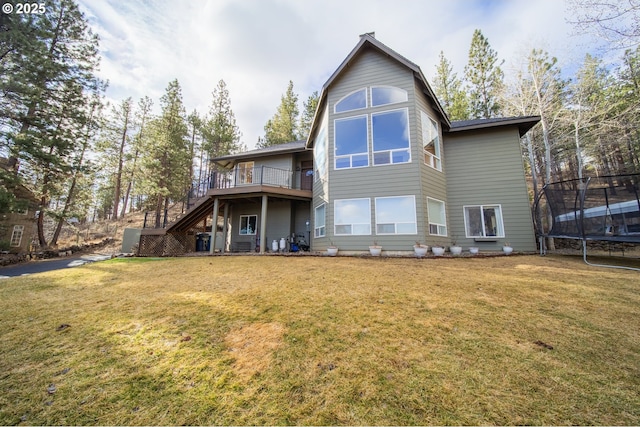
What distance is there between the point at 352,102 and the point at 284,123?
680 inches

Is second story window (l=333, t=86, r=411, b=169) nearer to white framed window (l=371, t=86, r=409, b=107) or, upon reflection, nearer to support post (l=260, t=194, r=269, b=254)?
white framed window (l=371, t=86, r=409, b=107)

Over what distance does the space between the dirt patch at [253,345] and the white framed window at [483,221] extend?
1099 centimetres

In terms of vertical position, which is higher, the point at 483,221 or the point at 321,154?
the point at 321,154

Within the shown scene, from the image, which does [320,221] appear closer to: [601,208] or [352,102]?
[352,102]

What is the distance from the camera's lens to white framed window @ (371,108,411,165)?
10047mm

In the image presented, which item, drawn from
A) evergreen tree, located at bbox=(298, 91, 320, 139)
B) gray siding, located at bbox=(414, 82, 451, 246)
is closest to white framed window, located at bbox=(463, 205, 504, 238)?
gray siding, located at bbox=(414, 82, 451, 246)

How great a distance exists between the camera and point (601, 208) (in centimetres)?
690

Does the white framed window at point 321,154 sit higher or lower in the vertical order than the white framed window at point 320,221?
higher

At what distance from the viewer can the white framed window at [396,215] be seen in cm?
944

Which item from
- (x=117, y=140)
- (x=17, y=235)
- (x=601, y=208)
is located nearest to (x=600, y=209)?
(x=601, y=208)

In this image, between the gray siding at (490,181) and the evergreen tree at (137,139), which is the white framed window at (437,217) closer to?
the gray siding at (490,181)

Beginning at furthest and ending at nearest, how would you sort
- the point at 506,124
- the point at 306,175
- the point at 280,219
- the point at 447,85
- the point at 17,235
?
the point at 447,85
the point at 17,235
the point at 306,175
the point at 280,219
the point at 506,124

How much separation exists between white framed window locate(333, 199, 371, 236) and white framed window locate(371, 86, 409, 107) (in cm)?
443

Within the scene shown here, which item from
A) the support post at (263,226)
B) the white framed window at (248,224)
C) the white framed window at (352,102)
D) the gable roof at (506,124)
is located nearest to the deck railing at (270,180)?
the white framed window at (248,224)
